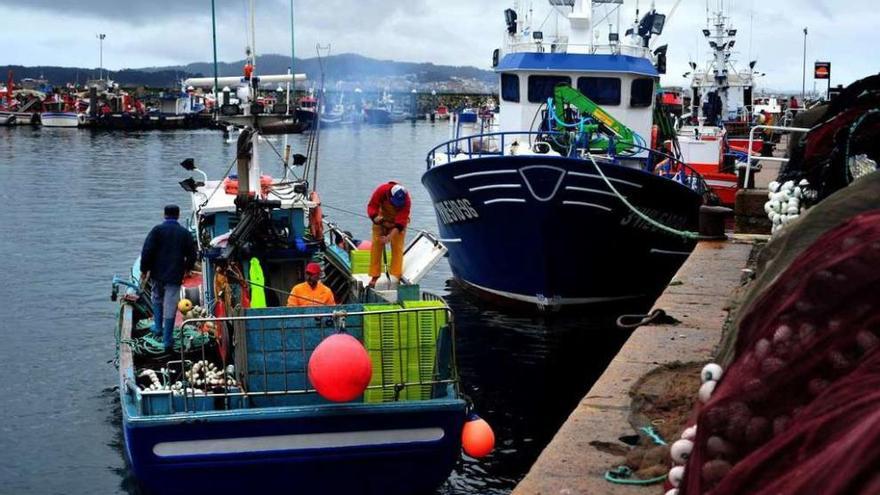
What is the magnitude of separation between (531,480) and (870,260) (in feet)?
11.1

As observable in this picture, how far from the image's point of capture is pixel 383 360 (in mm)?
9023

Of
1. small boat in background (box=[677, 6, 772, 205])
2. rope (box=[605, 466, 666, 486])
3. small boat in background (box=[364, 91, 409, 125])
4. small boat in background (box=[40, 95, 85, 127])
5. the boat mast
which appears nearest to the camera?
rope (box=[605, 466, 666, 486])

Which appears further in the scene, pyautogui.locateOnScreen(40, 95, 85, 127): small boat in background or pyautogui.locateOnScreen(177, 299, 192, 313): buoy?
pyautogui.locateOnScreen(40, 95, 85, 127): small boat in background

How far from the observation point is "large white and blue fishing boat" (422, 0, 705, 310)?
1689 centimetres

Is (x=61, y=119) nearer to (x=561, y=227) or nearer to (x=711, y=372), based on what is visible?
(x=561, y=227)

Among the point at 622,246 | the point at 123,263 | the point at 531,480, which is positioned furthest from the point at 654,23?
the point at 531,480

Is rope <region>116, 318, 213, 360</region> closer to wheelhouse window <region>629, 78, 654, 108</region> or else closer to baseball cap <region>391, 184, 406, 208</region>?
baseball cap <region>391, 184, 406, 208</region>

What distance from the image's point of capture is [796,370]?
2.15 meters

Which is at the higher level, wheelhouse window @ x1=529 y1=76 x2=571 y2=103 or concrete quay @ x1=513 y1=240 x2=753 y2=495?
wheelhouse window @ x1=529 y1=76 x2=571 y2=103

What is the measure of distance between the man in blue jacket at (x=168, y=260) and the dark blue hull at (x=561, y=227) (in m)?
6.45

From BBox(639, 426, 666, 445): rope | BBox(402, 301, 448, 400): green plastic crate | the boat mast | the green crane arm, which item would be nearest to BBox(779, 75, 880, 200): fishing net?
BBox(639, 426, 666, 445): rope

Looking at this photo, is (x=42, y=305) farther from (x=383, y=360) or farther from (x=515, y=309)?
(x=383, y=360)

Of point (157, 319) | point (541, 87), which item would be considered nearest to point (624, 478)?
point (157, 319)

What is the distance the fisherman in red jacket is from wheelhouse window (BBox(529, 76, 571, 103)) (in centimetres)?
961
